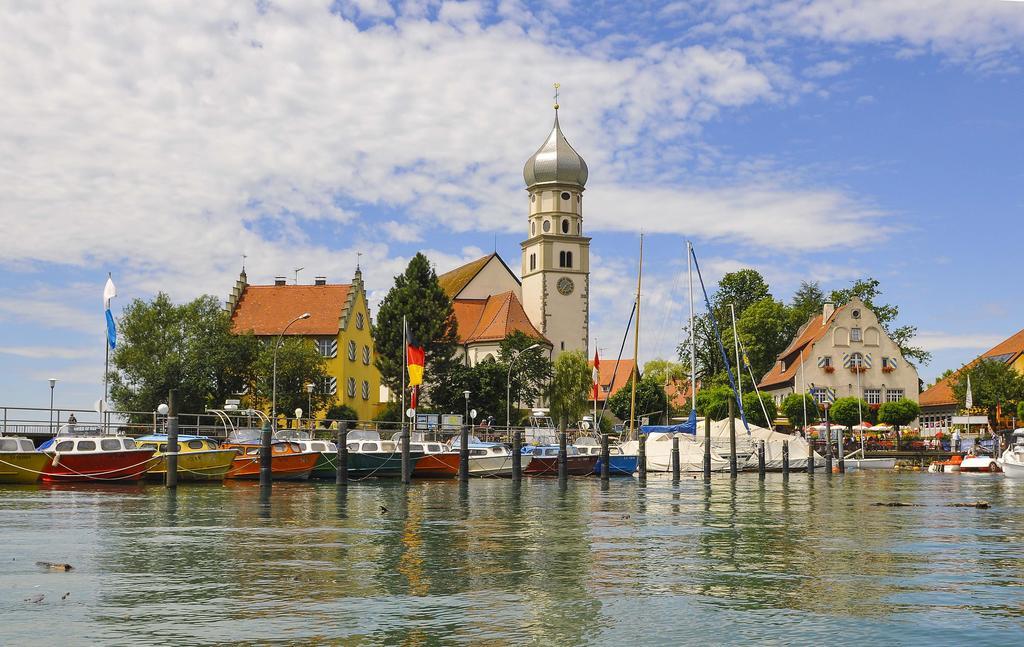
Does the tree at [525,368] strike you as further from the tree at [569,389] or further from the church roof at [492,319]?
the church roof at [492,319]

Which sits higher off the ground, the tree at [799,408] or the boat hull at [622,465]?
the tree at [799,408]

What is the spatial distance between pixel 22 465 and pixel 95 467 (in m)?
2.39

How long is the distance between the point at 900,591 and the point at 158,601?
9365 mm

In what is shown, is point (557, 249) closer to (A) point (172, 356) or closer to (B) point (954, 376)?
(B) point (954, 376)

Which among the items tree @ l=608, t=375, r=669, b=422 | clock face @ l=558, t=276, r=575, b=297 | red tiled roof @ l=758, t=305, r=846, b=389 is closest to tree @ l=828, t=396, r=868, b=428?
red tiled roof @ l=758, t=305, r=846, b=389

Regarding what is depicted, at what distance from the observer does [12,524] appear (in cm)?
2456

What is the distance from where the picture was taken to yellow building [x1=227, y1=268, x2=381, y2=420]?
97.2 metres

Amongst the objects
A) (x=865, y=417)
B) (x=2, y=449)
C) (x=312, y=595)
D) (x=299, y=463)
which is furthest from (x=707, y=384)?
(x=312, y=595)

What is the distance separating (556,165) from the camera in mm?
124625

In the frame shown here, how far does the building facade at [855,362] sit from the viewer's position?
102 meters

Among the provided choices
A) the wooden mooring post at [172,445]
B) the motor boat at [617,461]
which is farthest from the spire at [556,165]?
the wooden mooring post at [172,445]

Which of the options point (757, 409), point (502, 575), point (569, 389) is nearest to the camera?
point (502, 575)

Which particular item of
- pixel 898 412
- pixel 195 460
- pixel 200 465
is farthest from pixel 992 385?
pixel 195 460

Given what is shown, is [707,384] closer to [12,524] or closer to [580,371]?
[580,371]
